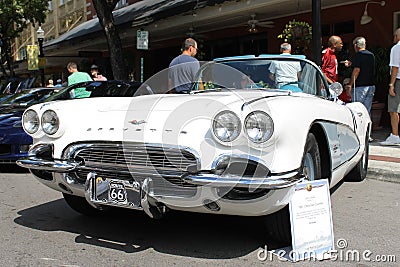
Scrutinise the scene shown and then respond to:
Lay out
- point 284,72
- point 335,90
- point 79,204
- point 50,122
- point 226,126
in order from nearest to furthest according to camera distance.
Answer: point 226,126 → point 50,122 → point 79,204 → point 284,72 → point 335,90

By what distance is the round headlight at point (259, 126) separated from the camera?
3.04 meters

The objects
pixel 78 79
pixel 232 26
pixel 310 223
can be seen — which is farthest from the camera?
pixel 232 26

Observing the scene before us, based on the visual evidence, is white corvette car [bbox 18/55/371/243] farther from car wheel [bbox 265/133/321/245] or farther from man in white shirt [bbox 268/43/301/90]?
man in white shirt [bbox 268/43/301/90]

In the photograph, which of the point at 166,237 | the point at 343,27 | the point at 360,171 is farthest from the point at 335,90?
the point at 343,27

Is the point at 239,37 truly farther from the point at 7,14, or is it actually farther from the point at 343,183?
the point at 7,14

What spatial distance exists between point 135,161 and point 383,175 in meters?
3.94

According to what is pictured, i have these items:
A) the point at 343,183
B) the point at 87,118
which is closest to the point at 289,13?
the point at 343,183

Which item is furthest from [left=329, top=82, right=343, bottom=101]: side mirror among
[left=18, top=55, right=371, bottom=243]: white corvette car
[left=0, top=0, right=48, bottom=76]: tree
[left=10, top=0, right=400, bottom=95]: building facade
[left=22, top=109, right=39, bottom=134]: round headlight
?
[left=0, top=0, right=48, bottom=76]: tree

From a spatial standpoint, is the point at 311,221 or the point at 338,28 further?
the point at 338,28

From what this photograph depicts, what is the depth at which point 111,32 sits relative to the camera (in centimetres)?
1230

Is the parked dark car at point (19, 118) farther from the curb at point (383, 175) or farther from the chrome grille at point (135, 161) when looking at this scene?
the curb at point (383, 175)
